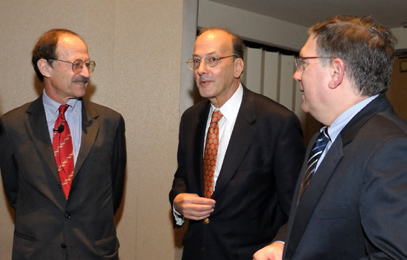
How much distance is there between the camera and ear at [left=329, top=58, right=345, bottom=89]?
1.46m

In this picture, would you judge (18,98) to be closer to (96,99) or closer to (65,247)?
(96,99)

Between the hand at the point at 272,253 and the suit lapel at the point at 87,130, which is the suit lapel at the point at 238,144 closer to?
the hand at the point at 272,253

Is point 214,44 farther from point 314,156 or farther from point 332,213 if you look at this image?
point 332,213

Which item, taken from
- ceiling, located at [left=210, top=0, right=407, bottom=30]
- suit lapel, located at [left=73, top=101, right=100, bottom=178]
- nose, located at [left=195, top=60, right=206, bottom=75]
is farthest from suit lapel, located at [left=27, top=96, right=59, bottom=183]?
ceiling, located at [left=210, top=0, right=407, bottom=30]

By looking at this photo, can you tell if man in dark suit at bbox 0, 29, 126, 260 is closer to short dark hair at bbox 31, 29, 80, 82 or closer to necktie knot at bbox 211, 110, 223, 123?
short dark hair at bbox 31, 29, 80, 82

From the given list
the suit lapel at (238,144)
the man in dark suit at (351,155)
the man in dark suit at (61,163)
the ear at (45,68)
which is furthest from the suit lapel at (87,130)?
the man in dark suit at (351,155)

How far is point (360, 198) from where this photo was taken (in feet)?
4.24

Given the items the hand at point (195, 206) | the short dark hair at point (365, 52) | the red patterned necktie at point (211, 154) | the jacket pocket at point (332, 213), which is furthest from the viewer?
the red patterned necktie at point (211, 154)

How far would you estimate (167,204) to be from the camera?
3.93 m

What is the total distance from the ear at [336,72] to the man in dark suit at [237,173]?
756 millimetres

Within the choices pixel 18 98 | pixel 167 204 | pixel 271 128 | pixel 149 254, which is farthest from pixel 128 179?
pixel 271 128

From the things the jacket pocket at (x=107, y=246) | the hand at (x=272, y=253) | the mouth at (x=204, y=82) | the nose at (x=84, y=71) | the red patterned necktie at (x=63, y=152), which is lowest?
the jacket pocket at (x=107, y=246)

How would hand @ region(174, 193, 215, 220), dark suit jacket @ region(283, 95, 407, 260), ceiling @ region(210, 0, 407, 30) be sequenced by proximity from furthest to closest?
ceiling @ region(210, 0, 407, 30) < hand @ region(174, 193, 215, 220) < dark suit jacket @ region(283, 95, 407, 260)

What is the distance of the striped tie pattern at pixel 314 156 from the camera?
1530 mm
